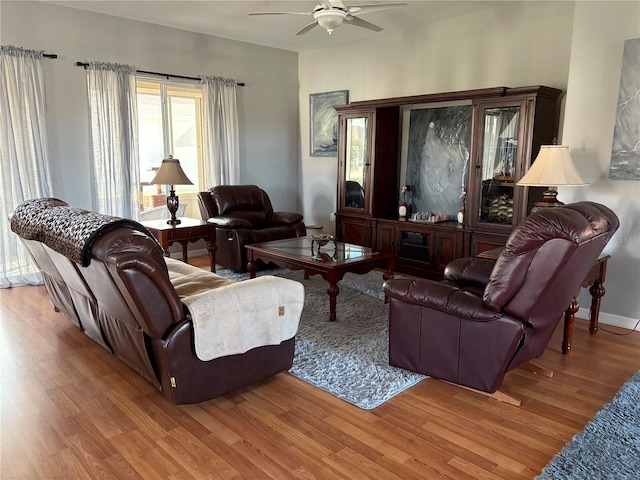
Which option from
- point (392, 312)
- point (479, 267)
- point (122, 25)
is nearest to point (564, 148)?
point (479, 267)

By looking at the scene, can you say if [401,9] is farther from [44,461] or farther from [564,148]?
[44,461]

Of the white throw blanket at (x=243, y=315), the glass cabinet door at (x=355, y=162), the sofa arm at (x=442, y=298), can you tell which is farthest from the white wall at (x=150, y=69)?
the sofa arm at (x=442, y=298)

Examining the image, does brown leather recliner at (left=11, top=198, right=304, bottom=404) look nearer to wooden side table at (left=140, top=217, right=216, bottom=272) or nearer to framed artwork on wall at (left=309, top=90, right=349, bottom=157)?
wooden side table at (left=140, top=217, right=216, bottom=272)

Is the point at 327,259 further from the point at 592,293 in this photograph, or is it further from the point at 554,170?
the point at 592,293

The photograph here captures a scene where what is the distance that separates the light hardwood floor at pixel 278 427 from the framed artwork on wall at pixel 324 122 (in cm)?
434

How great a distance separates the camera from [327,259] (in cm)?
403

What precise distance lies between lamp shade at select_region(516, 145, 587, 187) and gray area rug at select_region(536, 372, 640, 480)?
1.48 m

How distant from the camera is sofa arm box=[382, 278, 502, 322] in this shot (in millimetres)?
2549

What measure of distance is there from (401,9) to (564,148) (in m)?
2.35

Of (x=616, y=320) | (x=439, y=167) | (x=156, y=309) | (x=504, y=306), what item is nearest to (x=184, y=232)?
(x=156, y=309)

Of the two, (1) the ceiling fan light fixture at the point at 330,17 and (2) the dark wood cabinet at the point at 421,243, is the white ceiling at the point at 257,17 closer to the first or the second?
(1) the ceiling fan light fixture at the point at 330,17

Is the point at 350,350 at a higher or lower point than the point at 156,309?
lower

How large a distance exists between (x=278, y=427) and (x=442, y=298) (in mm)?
1101

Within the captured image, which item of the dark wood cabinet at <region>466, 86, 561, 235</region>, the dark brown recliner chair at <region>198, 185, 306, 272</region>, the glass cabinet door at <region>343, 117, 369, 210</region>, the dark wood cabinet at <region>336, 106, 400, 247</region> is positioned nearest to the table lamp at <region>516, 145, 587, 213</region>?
the dark wood cabinet at <region>466, 86, 561, 235</region>
